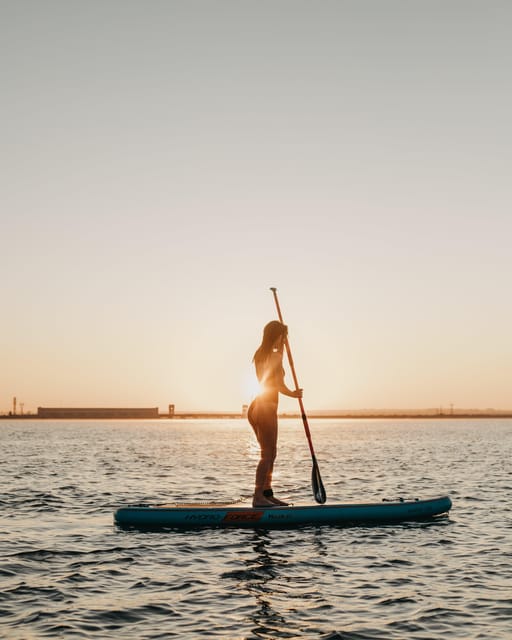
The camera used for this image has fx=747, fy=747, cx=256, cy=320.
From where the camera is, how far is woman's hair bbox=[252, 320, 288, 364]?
48.5 feet

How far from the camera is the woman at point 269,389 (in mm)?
14820

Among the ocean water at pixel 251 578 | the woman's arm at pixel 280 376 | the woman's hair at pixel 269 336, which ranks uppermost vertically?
the woman's hair at pixel 269 336

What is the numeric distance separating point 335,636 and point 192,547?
5797mm

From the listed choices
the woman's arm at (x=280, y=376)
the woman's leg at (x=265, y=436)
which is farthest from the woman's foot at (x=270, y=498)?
the woman's arm at (x=280, y=376)

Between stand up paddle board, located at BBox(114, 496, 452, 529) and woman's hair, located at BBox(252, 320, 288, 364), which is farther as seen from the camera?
stand up paddle board, located at BBox(114, 496, 452, 529)

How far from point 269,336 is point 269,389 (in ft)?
3.51

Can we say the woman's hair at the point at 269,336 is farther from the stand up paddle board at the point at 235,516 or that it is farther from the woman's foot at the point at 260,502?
the stand up paddle board at the point at 235,516

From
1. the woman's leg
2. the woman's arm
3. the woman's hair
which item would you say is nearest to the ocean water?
the woman's leg

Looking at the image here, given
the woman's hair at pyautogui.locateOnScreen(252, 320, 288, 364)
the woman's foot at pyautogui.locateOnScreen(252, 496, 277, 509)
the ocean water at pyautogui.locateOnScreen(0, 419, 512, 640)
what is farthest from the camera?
the woman's foot at pyautogui.locateOnScreen(252, 496, 277, 509)

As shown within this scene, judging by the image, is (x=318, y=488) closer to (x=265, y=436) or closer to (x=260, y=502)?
(x=260, y=502)

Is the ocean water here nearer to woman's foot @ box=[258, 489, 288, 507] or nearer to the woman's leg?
woman's foot @ box=[258, 489, 288, 507]

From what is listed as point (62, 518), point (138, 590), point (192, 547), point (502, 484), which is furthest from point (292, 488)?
point (138, 590)

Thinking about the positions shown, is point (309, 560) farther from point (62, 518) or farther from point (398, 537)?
point (62, 518)

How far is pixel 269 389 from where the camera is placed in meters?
14.9
